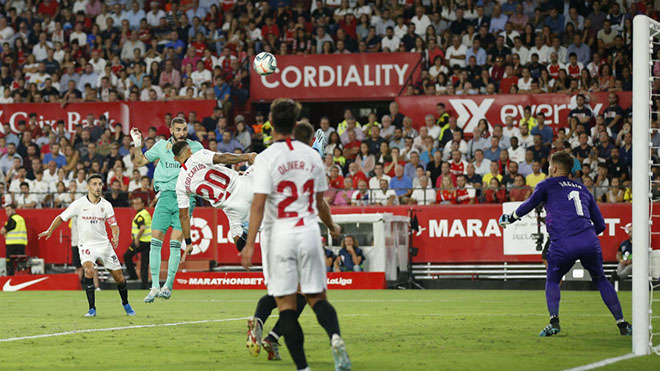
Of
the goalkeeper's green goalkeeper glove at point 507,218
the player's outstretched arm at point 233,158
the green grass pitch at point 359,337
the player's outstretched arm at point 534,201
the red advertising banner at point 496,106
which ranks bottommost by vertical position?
the green grass pitch at point 359,337

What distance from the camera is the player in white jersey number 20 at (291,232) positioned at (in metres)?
7.58

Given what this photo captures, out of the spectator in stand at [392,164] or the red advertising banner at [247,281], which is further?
the spectator in stand at [392,164]

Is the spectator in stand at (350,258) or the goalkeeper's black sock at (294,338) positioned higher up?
the goalkeeper's black sock at (294,338)

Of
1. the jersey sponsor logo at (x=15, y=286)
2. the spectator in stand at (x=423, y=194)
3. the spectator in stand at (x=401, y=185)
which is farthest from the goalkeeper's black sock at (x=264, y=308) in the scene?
the jersey sponsor logo at (x=15, y=286)

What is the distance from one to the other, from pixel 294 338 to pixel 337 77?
71.2 ft

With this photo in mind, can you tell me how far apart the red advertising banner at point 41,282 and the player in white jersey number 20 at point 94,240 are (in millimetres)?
9767

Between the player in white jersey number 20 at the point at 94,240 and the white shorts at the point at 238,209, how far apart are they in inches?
82.7

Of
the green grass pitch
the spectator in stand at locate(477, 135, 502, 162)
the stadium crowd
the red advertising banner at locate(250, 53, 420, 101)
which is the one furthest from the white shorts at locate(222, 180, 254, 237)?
the red advertising banner at locate(250, 53, 420, 101)

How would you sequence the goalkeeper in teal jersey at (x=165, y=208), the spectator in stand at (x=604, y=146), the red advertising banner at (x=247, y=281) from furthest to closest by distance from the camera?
the spectator in stand at (x=604, y=146), the red advertising banner at (x=247, y=281), the goalkeeper in teal jersey at (x=165, y=208)

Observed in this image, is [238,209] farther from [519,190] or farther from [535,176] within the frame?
[535,176]

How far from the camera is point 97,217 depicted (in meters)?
16.0

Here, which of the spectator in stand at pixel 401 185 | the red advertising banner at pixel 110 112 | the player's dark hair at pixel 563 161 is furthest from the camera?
the red advertising banner at pixel 110 112

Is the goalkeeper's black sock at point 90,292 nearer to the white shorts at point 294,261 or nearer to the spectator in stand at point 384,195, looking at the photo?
the white shorts at point 294,261

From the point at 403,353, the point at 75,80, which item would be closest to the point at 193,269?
the point at 75,80
